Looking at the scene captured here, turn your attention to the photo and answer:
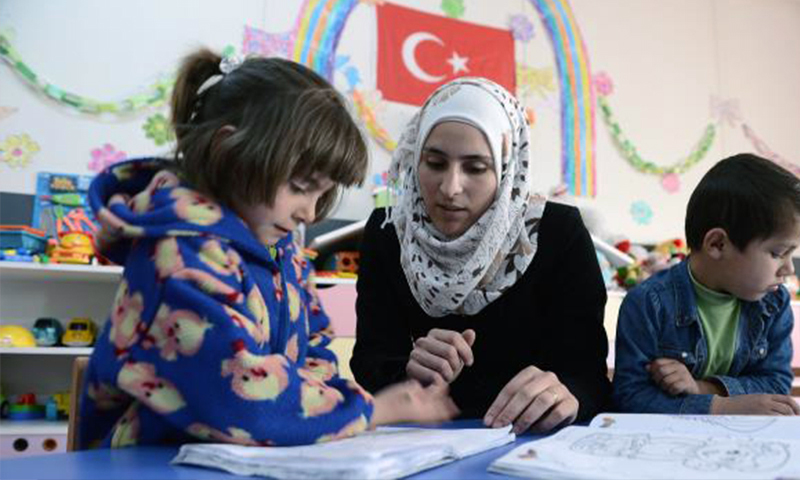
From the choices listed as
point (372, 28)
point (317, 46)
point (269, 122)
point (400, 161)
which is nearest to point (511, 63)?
point (372, 28)

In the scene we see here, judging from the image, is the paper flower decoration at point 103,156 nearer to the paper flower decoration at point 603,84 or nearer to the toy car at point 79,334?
the toy car at point 79,334

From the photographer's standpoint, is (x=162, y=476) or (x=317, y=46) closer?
(x=162, y=476)

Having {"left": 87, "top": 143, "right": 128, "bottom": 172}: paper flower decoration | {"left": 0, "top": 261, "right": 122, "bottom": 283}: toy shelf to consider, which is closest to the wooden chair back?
{"left": 0, "top": 261, "right": 122, "bottom": 283}: toy shelf

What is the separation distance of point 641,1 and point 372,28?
1540 millimetres

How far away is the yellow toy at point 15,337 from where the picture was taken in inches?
86.7

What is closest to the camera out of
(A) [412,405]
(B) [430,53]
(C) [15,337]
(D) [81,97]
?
(A) [412,405]

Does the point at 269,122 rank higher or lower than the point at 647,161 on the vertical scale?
lower

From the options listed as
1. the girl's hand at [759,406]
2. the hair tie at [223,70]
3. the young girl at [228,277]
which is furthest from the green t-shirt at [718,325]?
the hair tie at [223,70]

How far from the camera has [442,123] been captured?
3.93 feet

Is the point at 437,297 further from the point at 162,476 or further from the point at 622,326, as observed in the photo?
the point at 162,476

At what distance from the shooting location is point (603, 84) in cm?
352

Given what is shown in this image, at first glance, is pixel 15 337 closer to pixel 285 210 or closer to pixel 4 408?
pixel 4 408

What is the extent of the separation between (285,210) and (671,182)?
3.25 m

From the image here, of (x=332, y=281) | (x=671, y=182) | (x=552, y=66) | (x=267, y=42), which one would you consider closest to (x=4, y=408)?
(x=332, y=281)
